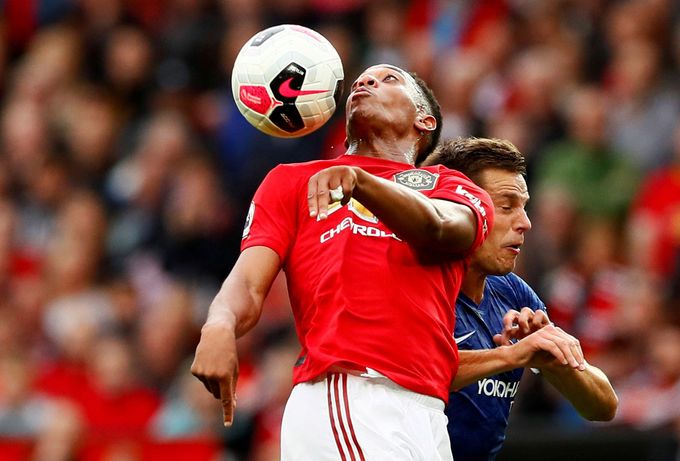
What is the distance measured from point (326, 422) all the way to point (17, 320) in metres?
7.12

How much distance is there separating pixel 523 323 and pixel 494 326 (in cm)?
64

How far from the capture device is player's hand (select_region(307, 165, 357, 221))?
13.6 feet

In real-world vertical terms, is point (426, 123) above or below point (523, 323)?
above

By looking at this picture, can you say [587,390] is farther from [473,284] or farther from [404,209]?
[404,209]

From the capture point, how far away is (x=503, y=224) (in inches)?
223

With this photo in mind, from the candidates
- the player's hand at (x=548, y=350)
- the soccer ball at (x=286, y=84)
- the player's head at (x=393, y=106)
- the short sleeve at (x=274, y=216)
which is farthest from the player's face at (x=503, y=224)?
the short sleeve at (x=274, y=216)

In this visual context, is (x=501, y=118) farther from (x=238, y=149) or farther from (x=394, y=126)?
(x=394, y=126)

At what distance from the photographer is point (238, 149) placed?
11.8 meters

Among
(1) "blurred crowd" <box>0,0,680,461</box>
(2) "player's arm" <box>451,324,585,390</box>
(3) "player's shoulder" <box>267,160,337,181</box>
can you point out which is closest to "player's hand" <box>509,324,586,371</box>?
(2) "player's arm" <box>451,324,585,390</box>

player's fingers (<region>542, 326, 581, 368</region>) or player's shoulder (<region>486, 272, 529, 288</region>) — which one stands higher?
player's fingers (<region>542, 326, 581, 368</region>)

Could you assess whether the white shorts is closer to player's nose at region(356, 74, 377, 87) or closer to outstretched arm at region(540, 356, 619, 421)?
outstretched arm at region(540, 356, 619, 421)

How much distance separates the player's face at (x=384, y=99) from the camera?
5180 mm

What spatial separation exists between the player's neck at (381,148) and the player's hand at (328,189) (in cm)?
92

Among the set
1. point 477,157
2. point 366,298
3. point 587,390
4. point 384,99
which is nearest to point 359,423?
point 366,298
